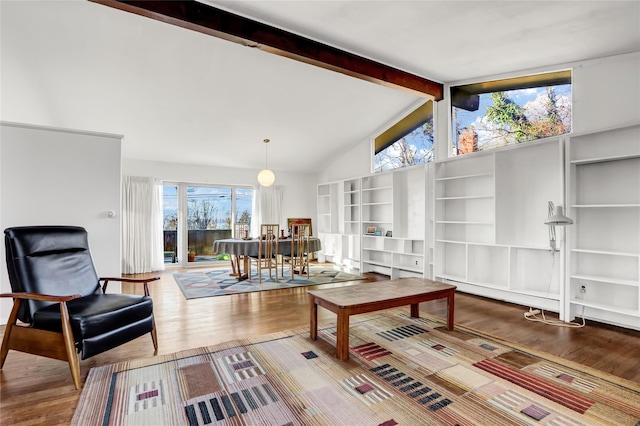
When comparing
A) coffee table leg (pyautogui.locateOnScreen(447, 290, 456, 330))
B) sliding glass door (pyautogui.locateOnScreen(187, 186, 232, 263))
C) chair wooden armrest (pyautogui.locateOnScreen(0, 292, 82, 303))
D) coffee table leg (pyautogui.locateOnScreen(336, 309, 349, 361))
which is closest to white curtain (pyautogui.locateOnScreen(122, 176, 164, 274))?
sliding glass door (pyautogui.locateOnScreen(187, 186, 232, 263))

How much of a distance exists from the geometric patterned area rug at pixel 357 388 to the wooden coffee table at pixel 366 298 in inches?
8.4

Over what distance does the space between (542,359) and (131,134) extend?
6.42 m

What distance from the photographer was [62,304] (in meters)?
2.16

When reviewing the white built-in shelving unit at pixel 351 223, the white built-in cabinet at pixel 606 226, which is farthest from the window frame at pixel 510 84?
the white built-in shelving unit at pixel 351 223

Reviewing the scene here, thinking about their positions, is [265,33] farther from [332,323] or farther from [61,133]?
[332,323]

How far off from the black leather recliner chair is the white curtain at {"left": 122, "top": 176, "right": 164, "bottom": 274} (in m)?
3.77

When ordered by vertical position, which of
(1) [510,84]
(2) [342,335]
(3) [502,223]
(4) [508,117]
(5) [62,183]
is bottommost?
(2) [342,335]

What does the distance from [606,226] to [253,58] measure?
449 cm

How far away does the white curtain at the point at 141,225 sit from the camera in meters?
6.47

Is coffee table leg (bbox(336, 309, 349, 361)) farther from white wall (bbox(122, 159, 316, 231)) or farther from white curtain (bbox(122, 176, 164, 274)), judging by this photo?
white wall (bbox(122, 159, 316, 231))

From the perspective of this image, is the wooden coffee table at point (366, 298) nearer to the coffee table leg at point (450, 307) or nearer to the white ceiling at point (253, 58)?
the coffee table leg at point (450, 307)

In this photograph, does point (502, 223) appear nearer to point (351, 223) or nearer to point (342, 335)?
point (342, 335)

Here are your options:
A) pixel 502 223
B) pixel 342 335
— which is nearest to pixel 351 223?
pixel 502 223

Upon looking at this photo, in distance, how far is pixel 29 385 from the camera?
7.18 ft
